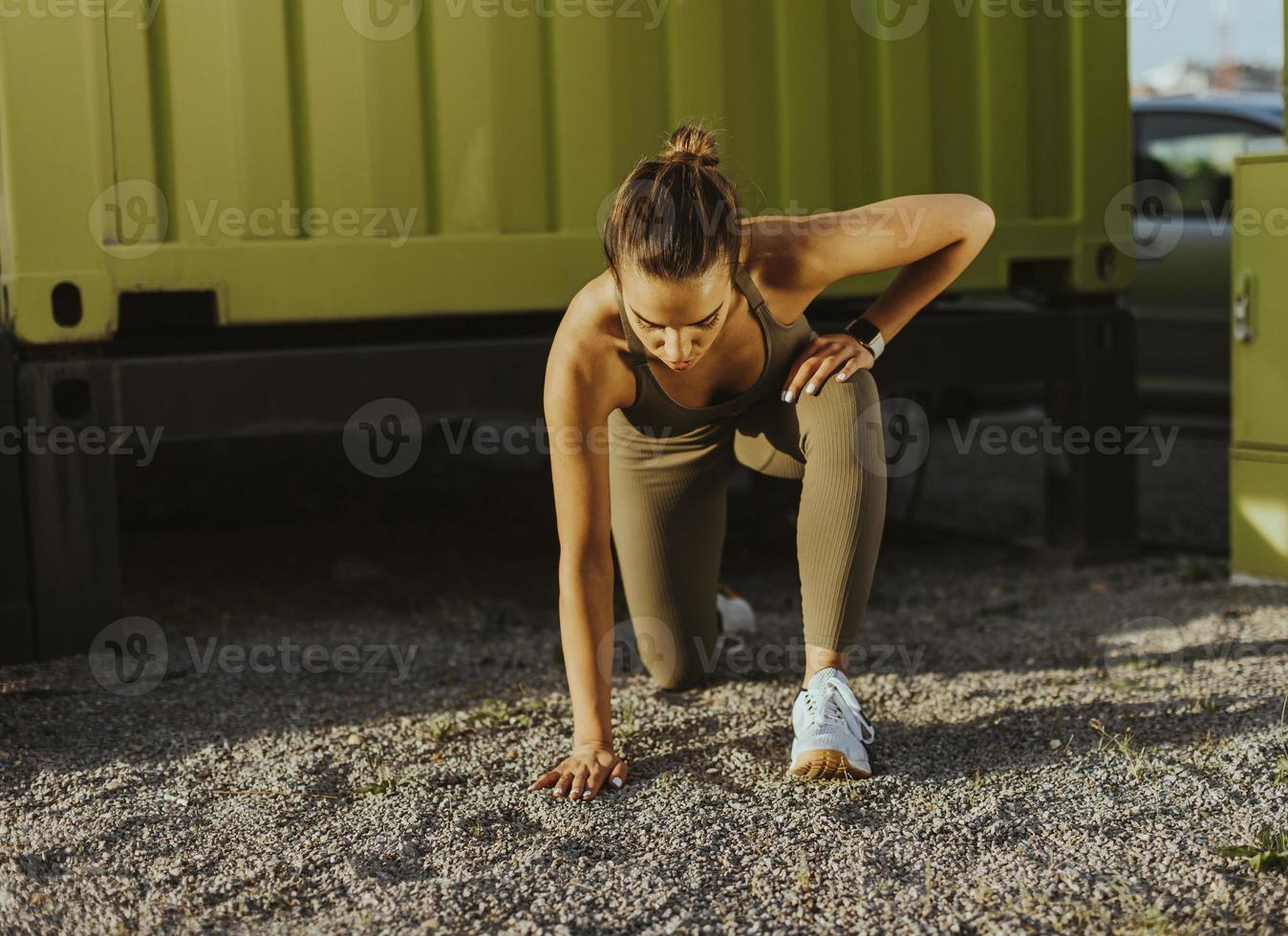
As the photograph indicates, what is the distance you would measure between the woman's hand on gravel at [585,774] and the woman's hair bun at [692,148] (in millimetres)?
1126

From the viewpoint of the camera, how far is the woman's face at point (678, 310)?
101 inches

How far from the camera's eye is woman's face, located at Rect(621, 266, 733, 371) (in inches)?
101

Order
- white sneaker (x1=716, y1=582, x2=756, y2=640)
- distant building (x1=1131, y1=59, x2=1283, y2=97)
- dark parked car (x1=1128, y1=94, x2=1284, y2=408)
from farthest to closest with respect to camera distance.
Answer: distant building (x1=1131, y1=59, x2=1283, y2=97) → dark parked car (x1=1128, y1=94, x2=1284, y2=408) → white sneaker (x1=716, y1=582, x2=756, y2=640)

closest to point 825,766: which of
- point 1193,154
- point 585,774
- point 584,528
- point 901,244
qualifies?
point 585,774

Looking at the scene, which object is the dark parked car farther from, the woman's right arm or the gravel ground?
the woman's right arm

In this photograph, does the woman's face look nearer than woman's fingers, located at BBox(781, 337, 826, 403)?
Yes

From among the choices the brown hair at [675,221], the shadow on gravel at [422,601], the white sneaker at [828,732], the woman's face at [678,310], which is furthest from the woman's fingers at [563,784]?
the brown hair at [675,221]

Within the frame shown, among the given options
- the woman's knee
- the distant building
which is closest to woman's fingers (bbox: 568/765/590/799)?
the woman's knee

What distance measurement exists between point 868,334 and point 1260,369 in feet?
6.24

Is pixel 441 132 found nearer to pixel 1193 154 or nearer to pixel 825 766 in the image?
pixel 825 766

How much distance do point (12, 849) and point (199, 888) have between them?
410 mm

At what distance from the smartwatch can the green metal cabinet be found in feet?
6.04

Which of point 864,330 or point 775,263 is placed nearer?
point 775,263

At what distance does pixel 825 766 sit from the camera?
290 centimetres
